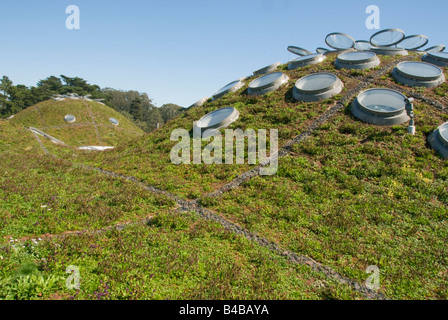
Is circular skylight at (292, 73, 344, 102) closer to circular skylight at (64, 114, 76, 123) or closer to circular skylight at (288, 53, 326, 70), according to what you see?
circular skylight at (288, 53, 326, 70)

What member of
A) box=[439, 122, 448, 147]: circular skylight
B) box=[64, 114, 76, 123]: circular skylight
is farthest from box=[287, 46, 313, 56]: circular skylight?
box=[64, 114, 76, 123]: circular skylight

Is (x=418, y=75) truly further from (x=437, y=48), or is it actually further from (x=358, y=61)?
(x=437, y=48)

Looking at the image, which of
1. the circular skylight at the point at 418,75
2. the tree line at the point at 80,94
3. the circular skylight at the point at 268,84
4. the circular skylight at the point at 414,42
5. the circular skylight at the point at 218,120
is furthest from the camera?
the tree line at the point at 80,94

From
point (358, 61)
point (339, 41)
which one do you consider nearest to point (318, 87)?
point (358, 61)

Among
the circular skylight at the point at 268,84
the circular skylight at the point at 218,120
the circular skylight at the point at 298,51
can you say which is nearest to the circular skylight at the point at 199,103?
the circular skylight at the point at 268,84

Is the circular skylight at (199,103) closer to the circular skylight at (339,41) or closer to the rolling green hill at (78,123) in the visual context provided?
the circular skylight at (339,41)

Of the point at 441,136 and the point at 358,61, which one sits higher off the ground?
the point at 358,61
